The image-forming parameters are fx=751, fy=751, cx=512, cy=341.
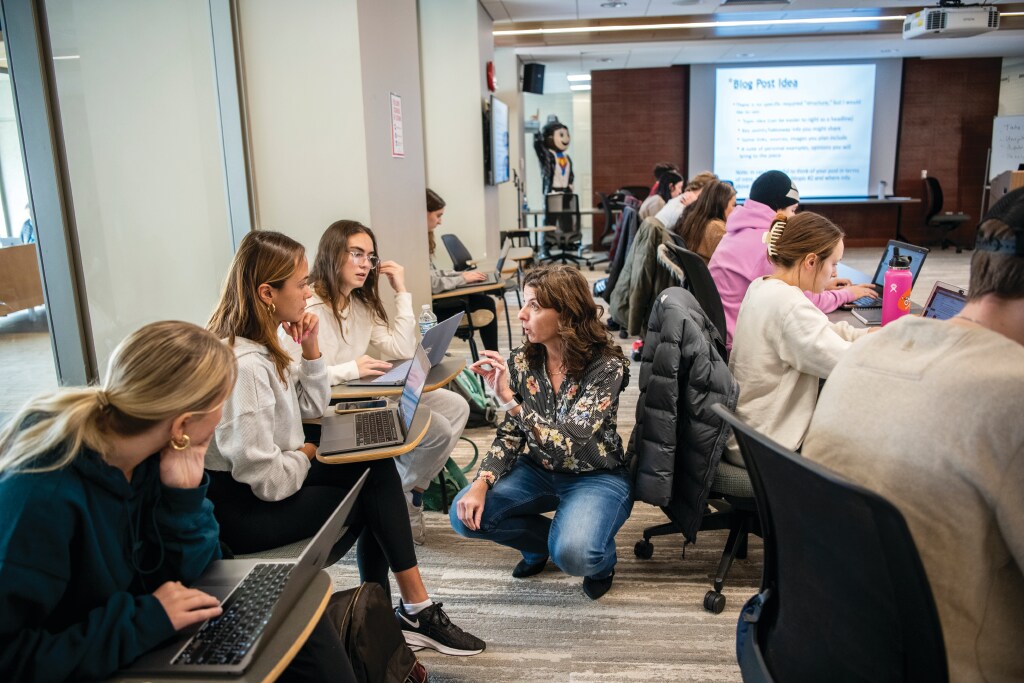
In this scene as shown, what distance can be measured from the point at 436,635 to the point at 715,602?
83 cm

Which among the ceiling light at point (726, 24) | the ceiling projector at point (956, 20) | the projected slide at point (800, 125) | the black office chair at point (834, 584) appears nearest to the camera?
the black office chair at point (834, 584)

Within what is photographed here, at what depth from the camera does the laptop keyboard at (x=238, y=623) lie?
109 centimetres

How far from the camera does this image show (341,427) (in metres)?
2.12

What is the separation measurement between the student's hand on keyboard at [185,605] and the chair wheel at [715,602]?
1.54 metres

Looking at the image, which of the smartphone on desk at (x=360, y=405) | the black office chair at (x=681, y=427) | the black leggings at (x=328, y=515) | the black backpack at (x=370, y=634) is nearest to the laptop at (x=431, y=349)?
the smartphone on desk at (x=360, y=405)

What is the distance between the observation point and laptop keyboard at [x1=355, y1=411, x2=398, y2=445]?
2004 millimetres

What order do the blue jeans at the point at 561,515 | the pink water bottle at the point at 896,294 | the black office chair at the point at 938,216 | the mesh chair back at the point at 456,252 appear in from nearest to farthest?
the blue jeans at the point at 561,515 → the pink water bottle at the point at 896,294 → the mesh chair back at the point at 456,252 → the black office chair at the point at 938,216

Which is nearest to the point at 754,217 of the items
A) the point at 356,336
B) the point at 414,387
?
the point at 356,336

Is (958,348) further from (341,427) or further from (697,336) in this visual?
(341,427)

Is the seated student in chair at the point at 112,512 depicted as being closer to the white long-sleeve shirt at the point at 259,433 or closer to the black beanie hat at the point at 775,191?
the white long-sleeve shirt at the point at 259,433

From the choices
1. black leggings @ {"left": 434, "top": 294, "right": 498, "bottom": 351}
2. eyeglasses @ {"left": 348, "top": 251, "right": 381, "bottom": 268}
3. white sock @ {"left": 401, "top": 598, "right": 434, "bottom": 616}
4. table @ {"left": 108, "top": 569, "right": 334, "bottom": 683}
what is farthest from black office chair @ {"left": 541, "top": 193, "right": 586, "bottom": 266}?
table @ {"left": 108, "top": 569, "right": 334, "bottom": 683}

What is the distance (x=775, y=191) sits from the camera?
3.43 m

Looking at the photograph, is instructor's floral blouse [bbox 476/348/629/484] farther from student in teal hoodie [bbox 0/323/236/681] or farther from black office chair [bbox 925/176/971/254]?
black office chair [bbox 925/176/971/254]

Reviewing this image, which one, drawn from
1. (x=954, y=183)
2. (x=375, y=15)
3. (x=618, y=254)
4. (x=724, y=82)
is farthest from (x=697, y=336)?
(x=954, y=183)
